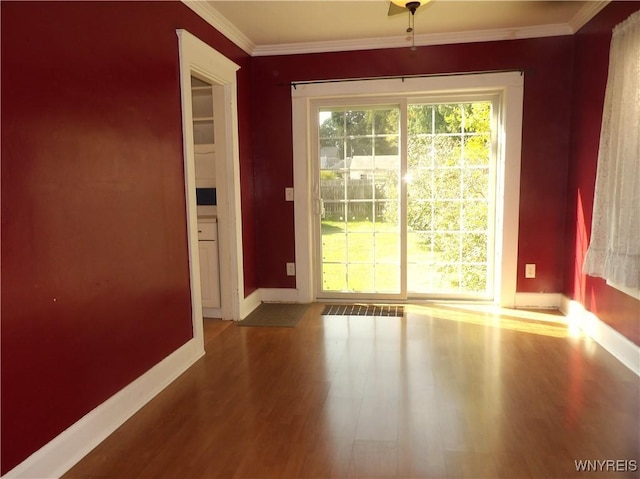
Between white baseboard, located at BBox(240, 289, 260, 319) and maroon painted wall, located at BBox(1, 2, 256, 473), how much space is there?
1127mm

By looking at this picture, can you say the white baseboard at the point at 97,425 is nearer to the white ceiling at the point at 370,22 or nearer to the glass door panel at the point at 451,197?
the white ceiling at the point at 370,22

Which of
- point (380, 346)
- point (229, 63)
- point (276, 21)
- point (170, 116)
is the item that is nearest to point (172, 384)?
point (380, 346)

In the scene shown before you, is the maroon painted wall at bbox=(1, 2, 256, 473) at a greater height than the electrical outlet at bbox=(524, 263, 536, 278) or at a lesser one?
greater

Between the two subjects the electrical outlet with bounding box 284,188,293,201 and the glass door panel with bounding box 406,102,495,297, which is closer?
the glass door panel with bounding box 406,102,495,297

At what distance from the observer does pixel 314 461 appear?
1.98 m

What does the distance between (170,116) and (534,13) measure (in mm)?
2879

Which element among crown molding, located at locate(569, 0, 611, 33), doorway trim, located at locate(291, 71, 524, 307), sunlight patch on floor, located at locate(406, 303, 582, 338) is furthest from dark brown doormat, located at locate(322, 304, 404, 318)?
crown molding, located at locate(569, 0, 611, 33)

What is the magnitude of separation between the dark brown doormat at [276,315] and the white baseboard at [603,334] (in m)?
2.29

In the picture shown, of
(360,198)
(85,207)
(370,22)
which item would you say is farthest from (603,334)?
(85,207)

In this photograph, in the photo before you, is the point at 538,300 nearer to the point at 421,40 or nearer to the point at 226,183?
the point at 421,40

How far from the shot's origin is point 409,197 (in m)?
4.50

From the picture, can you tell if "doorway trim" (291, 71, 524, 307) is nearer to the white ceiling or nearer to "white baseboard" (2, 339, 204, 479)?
the white ceiling

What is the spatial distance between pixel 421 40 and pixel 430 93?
0.47 meters

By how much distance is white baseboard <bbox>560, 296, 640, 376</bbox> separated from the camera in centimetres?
288
